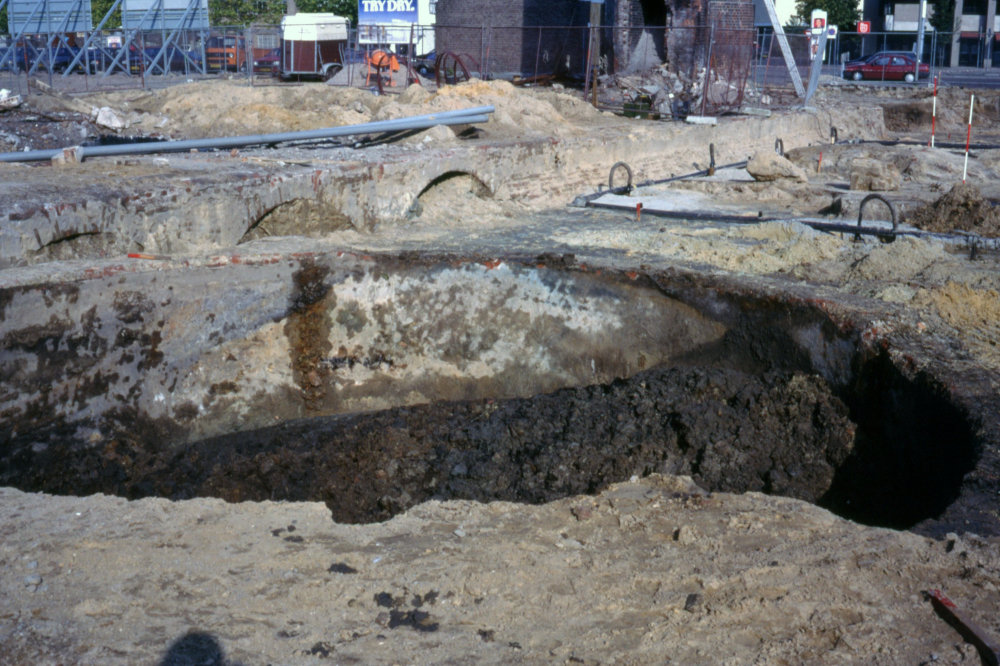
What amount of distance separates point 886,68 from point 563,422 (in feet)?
85.6

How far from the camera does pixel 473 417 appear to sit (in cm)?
616

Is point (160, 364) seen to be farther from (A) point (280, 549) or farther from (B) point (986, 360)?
(B) point (986, 360)

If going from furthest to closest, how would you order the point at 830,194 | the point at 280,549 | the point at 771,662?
the point at 830,194
the point at 280,549
the point at 771,662

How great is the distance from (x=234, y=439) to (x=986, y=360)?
15.6 feet

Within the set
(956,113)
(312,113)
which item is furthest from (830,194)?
(956,113)

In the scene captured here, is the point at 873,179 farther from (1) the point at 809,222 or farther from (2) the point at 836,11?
(2) the point at 836,11

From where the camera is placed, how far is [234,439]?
6070 millimetres

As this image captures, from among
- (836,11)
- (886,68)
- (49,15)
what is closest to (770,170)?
(886,68)

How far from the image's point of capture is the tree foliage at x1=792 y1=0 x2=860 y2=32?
131ft

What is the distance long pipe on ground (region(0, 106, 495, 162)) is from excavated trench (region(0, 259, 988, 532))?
2418 millimetres

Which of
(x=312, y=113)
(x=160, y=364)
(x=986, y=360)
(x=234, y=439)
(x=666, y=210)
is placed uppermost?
(x=312, y=113)

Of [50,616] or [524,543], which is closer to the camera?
[50,616]

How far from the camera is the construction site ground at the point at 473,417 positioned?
2.74m

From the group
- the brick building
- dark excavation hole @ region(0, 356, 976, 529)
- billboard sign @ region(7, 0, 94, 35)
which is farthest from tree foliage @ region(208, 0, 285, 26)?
dark excavation hole @ region(0, 356, 976, 529)
